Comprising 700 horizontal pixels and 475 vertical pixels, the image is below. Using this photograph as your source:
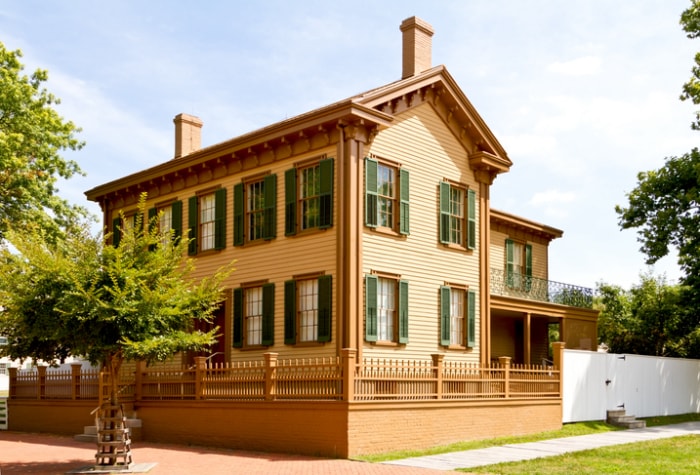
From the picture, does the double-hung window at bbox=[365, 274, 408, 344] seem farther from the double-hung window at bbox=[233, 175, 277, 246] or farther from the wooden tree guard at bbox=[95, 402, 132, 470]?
the wooden tree guard at bbox=[95, 402, 132, 470]

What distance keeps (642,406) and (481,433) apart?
26.8 ft

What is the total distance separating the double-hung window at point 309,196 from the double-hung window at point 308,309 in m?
1.39

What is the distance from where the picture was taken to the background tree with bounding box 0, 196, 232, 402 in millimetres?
15812

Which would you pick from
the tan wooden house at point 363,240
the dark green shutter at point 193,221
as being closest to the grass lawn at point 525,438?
the tan wooden house at point 363,240

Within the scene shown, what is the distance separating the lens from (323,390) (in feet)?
57.3

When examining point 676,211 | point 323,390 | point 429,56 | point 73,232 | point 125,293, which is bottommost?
point 323,390

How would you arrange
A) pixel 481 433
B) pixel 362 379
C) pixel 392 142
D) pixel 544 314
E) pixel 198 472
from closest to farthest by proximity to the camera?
pixel 198 472
pixel 362 379
pixel 481 433
pixel 392 142
pixel 544 314

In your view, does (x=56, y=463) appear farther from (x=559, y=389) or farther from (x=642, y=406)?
(x=642, y=406)

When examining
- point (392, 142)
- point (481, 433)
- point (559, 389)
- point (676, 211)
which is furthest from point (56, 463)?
point (676, 211)

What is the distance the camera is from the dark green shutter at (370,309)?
2033 cm

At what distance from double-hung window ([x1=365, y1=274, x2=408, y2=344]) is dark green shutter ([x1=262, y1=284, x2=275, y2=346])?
306 centimetres

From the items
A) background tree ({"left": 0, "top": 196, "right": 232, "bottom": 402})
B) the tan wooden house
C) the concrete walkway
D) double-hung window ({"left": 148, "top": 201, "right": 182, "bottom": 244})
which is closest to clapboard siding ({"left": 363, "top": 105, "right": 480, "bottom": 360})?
the tan wooden house

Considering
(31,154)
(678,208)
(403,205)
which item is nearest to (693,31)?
(678,208)

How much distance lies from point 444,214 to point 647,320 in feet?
58.6
